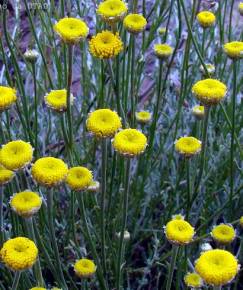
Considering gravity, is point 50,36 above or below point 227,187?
above

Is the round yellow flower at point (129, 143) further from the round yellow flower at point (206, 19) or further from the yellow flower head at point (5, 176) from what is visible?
the round yellow flower at point (206, 19)

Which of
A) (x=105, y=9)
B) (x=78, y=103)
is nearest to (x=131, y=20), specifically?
(x=105, y=9)

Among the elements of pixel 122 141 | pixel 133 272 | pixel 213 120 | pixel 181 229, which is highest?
pixel 122 141

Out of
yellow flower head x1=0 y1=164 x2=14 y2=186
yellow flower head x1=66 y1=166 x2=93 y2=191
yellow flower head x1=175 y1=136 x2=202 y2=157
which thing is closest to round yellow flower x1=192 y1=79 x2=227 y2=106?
yellow flower head x1=175 y1=136 x2=202 y2=157

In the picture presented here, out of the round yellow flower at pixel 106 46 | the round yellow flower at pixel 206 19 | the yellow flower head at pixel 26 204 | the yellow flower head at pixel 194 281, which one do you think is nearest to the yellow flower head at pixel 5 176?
the yellow flower head at pixel 26 204

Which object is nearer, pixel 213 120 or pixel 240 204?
pixel 240 204

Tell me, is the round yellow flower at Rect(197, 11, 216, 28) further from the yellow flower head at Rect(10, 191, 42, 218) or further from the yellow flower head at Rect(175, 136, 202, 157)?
the yellow flower head at Rect(10, 191, 42, 218)

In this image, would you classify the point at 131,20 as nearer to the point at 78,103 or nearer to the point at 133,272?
the point at 133,272

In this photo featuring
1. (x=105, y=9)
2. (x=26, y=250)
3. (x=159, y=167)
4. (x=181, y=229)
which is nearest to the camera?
(x=26, y=250)
